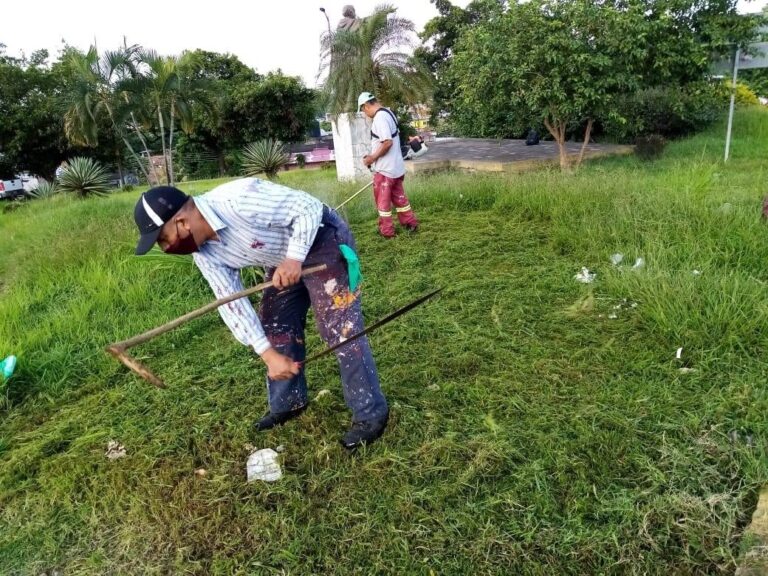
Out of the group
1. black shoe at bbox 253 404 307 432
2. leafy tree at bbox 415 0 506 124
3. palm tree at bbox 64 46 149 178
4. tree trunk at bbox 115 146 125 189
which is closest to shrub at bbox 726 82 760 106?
leafy tree at bbox 415 0 506 124

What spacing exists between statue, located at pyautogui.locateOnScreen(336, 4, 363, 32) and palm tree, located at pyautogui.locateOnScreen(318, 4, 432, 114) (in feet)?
0.50

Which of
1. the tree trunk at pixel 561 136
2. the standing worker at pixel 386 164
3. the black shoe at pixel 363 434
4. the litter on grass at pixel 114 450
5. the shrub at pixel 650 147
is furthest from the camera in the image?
the shrub at pixel 650 147

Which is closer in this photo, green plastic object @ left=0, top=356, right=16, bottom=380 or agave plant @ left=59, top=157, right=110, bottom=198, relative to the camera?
green plastic object @ left=0, top=356, right=16, bottom=380

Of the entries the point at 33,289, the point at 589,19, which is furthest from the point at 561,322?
the point at 589,19

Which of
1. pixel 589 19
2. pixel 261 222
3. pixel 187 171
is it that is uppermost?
pixel 589 19

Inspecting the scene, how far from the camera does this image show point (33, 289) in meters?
4.68

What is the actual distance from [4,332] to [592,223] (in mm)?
4551

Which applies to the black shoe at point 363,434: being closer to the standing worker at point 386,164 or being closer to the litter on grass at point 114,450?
the litter on grass at point 114,450

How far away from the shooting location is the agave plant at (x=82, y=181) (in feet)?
36.9

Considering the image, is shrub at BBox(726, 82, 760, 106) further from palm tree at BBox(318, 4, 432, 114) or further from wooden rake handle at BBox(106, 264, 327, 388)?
wooden rake handle at BBox(106, 264, 327, 388)

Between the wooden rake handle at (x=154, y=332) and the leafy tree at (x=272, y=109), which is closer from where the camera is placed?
the wooden rake handle at (x=154, y=332)

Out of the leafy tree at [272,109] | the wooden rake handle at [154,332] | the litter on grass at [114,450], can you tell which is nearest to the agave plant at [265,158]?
the litter on grass at [114,450]

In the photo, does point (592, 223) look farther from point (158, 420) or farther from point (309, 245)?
point (158, 420)

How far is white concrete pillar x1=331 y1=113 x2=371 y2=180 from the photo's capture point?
36.1 feet
